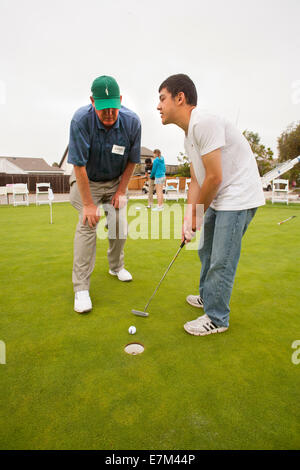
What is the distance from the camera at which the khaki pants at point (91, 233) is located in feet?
8.35

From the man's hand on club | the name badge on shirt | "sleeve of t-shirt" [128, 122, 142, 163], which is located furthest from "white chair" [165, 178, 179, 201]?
the man's hand on club

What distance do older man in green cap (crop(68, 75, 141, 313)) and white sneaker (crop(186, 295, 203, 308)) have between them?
92 cm

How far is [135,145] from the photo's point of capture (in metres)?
2.65

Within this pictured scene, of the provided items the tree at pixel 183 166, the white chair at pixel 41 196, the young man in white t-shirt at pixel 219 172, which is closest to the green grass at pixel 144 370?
the young man in white t-shirt at pixel 219 172

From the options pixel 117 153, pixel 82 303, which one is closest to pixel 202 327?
pixel 82 303

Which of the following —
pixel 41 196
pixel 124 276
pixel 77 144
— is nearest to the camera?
pixel 77 144

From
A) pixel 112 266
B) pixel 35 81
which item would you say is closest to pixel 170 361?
pixel 112 266

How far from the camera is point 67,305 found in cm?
253

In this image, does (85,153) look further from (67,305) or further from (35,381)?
→ (35,381)

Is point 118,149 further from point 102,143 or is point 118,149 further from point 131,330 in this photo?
point 131,330

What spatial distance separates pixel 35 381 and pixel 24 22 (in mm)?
6860

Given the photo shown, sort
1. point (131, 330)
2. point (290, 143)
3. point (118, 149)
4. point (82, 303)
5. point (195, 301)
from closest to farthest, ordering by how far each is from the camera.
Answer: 1. point (131, 330)
2. point (82, 303)
3. point (118, 149)
4. point (195, 301)
5. point (290, 143)

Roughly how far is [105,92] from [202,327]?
6.33ft

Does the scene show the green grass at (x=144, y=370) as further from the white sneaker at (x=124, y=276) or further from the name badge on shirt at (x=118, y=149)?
the name badge on shirt at (x=118, y=149)
